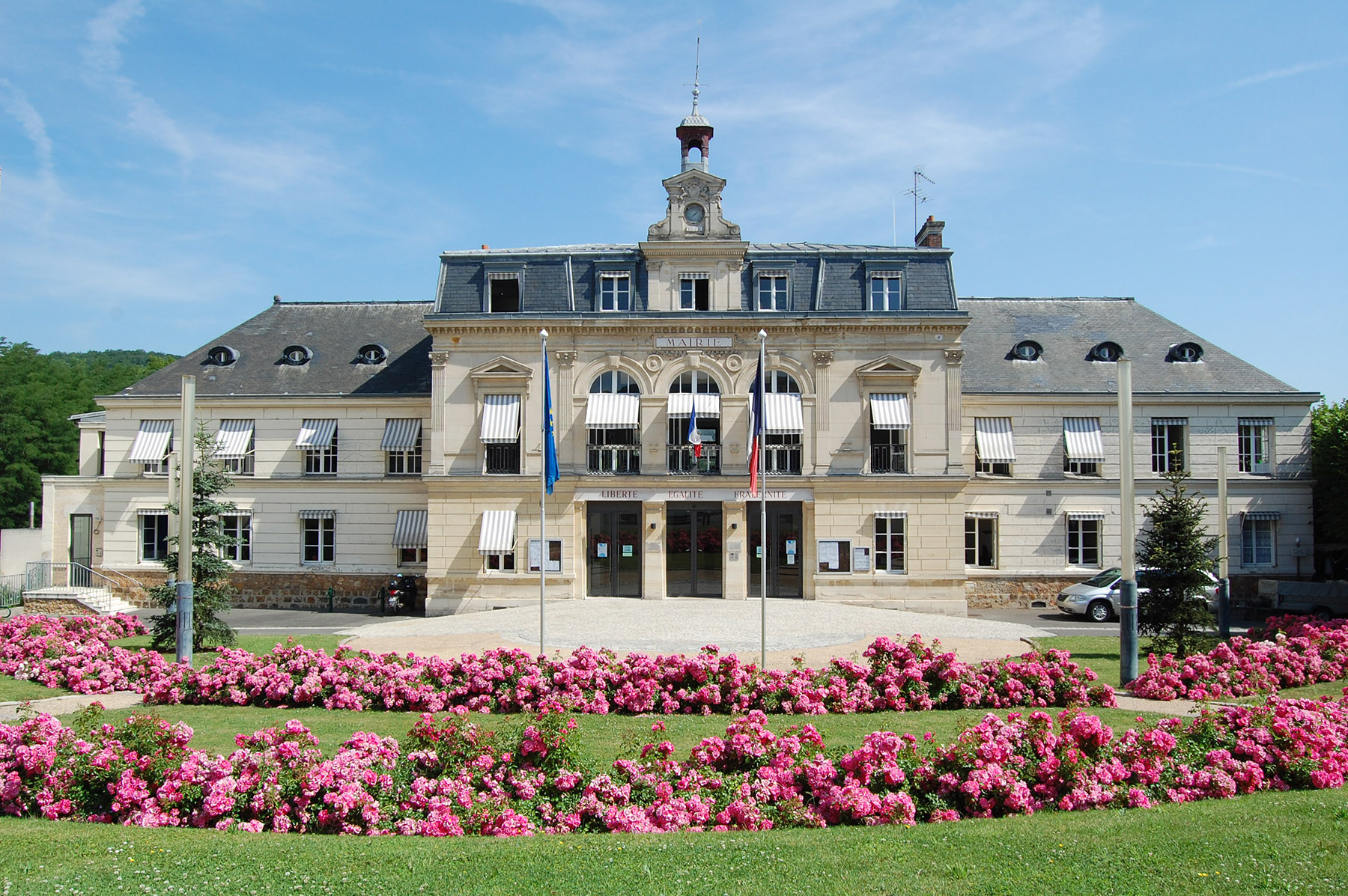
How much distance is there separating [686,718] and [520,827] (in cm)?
544

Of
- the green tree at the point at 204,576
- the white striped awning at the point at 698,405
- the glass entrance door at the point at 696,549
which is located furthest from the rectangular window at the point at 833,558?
the green tree at the point at 204,576

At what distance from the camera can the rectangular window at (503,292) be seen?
31.8 m

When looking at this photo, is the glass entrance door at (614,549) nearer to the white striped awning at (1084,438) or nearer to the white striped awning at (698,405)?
the white striped awning at (698,405)

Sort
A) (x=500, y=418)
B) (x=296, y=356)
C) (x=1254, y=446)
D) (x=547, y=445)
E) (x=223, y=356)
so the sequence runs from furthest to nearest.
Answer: (x=223, y=356) → (x=296, y=356) → (x=1254, y=446) → (x=500, y=418) → (x=547, y=445)

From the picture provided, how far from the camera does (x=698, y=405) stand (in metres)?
30.7

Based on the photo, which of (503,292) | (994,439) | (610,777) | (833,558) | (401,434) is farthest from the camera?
(401,434)

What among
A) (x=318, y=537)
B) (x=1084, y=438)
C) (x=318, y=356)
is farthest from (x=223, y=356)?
(x=1084, y=438)

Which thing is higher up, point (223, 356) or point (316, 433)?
point (223, 356)

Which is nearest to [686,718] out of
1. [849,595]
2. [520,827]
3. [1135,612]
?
[520,827]

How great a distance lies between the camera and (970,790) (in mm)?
9469

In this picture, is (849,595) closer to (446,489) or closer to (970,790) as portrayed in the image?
(446,489)

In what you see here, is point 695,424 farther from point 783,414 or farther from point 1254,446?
point 1254,446

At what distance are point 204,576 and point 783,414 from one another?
18.5 meters

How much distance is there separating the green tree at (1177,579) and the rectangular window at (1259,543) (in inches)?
634
